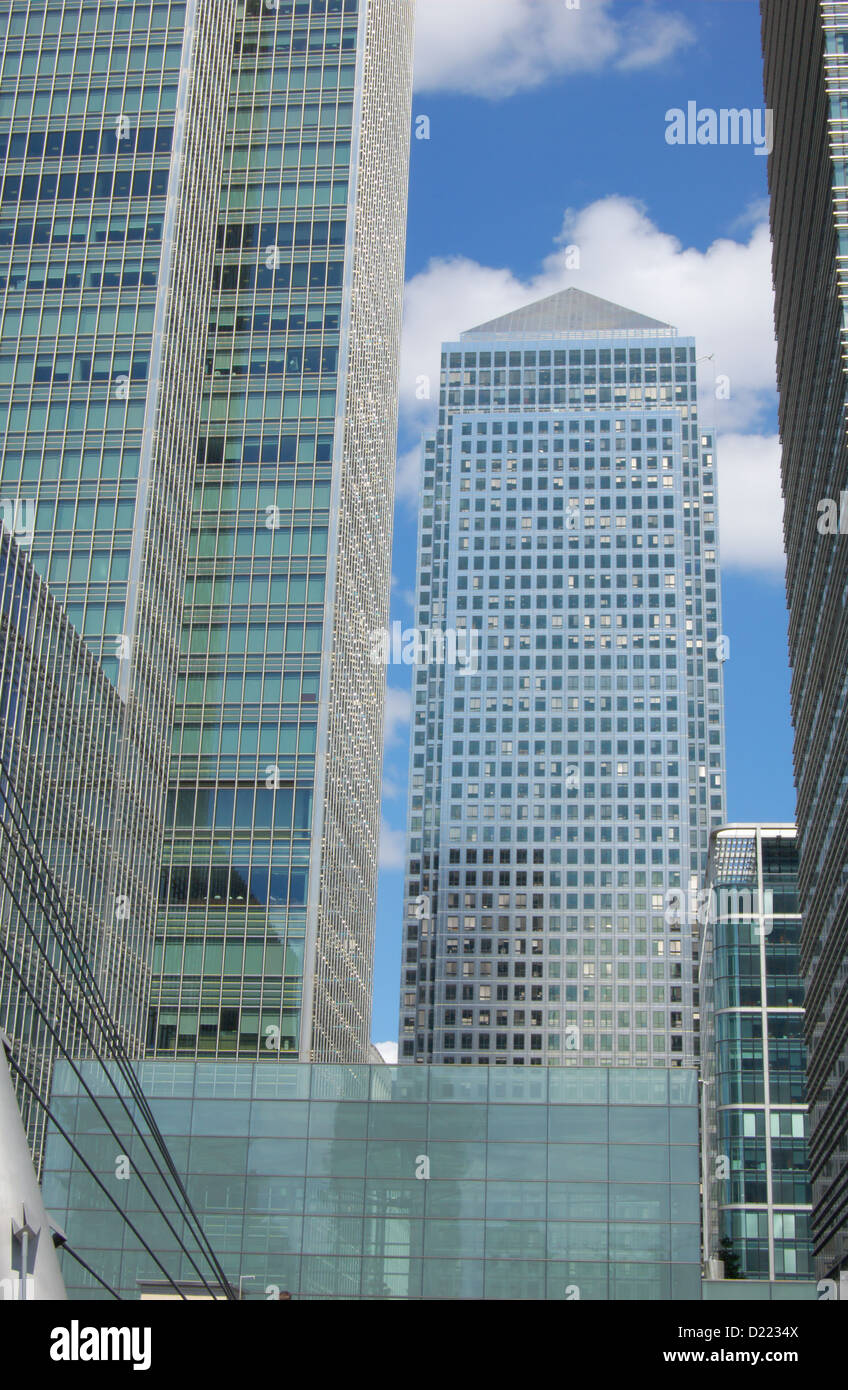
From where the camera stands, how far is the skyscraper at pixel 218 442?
107 m

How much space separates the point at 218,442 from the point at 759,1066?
72695 mm

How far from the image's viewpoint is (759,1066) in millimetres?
143375

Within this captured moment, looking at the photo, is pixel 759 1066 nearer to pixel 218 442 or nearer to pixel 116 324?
pixel 218 442

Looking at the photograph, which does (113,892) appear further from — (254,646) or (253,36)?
(253,36)

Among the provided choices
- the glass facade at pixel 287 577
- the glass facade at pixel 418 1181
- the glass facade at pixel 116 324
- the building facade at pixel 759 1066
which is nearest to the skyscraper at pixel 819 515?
the glass facade at pixel 418 1181

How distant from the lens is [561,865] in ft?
632

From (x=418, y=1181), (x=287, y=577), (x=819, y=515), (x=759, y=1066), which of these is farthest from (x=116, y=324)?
(x=759, y=1066)

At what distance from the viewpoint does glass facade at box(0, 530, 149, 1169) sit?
78.1 meters

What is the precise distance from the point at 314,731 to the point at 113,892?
1951 cm

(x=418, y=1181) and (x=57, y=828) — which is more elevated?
(x=57, y=828)

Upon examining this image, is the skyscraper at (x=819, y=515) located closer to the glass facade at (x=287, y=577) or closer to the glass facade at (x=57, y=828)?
the glass facade at (x=287, y=577)

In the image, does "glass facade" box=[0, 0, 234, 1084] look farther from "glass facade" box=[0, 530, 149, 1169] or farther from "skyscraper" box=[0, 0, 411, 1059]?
"glass facade" box=[0, 530, 149, 1169]
